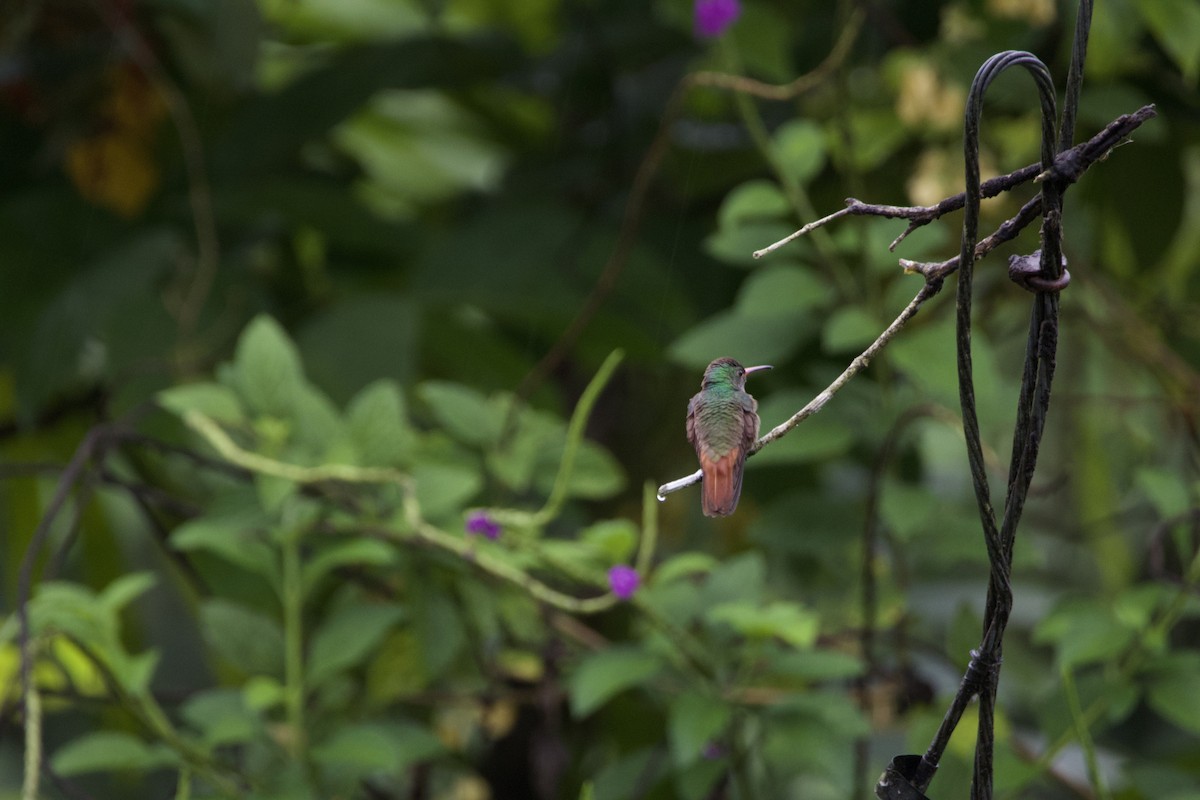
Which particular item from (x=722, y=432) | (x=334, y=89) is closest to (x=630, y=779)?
(x=722, y=432)

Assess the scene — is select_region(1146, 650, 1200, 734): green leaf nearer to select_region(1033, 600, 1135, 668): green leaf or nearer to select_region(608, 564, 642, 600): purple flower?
select_region(1033, 600, 1135, 668): green leaf

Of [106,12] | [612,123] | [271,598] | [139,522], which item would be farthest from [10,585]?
[612,123]

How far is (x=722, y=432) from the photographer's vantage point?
0.23 m

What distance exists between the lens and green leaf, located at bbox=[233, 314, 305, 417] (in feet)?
2.12

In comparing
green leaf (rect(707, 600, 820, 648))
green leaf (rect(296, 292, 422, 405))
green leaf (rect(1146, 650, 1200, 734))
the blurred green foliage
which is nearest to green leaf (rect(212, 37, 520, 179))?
the blurred green foliage

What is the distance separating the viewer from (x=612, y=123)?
1.08 m

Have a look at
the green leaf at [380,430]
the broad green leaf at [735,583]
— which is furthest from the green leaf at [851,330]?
the green leaf at [380,430]

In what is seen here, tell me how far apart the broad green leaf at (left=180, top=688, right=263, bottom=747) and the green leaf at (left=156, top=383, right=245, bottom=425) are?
0.49ft

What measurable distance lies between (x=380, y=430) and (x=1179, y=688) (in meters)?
0.43

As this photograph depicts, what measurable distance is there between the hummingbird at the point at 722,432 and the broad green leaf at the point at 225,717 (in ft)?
1.35

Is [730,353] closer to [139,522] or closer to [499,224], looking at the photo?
[499,224]

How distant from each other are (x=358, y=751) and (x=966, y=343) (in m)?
0.43

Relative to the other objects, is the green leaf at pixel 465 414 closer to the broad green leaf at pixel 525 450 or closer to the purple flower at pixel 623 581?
the broad green leaf at pixel 525 450

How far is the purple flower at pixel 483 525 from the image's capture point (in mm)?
588
